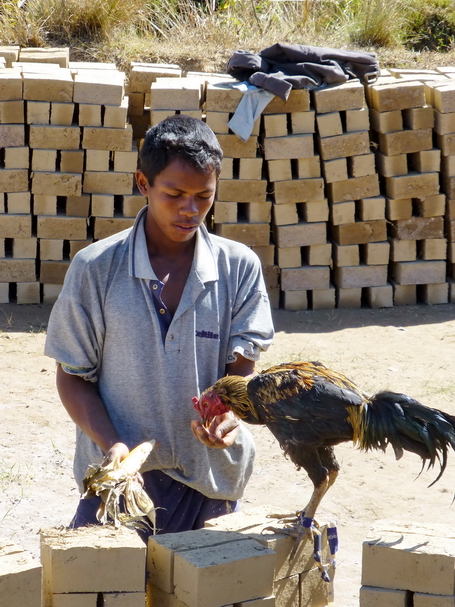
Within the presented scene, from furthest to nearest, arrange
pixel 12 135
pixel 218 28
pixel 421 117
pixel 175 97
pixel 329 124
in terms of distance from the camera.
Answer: pixel 218 28 < pixel 421 117 < pixel 329 124 < pixel 12 135 < pixel 175 97

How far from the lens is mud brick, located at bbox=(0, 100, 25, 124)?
796 cm

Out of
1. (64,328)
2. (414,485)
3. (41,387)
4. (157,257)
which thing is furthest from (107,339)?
(41,387)

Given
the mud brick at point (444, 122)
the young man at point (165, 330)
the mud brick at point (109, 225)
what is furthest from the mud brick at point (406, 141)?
the young man at point (165, 330)

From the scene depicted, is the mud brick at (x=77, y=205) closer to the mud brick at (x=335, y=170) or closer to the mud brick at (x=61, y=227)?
the mud brick at (x=61, y=227)

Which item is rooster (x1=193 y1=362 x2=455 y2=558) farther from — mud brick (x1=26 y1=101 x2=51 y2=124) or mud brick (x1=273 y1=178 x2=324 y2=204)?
mud brick (x1=26 y1=101 x2=51 y2=124)

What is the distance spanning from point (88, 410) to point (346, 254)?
6.39m

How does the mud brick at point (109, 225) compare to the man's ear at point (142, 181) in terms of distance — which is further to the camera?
the mud brick at point (109, 225)

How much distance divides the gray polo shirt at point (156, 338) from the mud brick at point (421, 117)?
Answer: 612 cm

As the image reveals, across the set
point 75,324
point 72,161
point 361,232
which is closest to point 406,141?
point 361,232

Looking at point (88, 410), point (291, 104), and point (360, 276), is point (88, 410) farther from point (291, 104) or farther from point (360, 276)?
point (360, 276)

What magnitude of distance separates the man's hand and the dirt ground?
1762mm

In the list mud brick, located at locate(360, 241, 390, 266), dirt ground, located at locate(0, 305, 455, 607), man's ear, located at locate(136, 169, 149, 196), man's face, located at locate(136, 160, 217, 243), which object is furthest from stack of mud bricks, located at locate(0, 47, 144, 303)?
man's face, located at locate(136, 160, 217, 243)

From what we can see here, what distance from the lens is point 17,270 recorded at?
8.49 metres

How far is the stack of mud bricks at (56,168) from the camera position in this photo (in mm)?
7980
